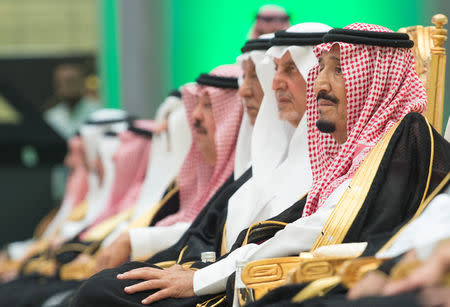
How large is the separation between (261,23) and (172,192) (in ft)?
3.67

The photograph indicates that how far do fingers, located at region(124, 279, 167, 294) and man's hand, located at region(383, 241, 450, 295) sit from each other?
4.87ft

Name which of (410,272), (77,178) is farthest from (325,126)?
(77,178)

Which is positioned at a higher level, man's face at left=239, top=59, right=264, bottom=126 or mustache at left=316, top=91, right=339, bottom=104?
mustache at left=316, top=91, right=339, bottom=104

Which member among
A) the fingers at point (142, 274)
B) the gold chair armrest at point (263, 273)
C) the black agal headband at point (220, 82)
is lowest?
the fingers at point (142, 274)

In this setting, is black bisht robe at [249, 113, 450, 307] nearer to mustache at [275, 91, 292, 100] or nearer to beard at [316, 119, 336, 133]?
beard at [316, 119, 336, 133]

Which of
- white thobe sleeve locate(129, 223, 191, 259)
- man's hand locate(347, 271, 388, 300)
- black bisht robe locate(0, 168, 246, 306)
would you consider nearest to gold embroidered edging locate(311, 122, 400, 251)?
man's hand locate(347, 271, 388, 300)

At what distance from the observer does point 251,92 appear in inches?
172

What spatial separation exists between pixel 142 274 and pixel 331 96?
986mm

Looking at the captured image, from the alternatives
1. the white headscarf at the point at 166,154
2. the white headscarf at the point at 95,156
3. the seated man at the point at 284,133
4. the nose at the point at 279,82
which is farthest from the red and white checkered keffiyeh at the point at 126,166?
the nose at the point at 279,82

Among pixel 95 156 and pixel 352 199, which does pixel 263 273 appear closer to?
pixel 352 199

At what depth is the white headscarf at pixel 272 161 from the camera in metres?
3.75

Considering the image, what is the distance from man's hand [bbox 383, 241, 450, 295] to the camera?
209 cm

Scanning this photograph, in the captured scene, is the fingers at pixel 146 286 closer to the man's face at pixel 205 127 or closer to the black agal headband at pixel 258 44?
the black agal headband at pixel 258 44

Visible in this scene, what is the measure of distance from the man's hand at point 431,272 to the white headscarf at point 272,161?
151 centimetres
